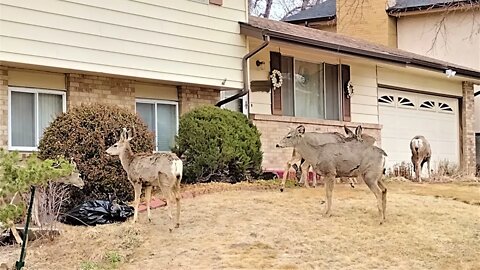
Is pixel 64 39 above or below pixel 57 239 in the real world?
above

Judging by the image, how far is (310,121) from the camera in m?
19.0

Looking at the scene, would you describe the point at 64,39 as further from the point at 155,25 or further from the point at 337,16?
the point at 337,16

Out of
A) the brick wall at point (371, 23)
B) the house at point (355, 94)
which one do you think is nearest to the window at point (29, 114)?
the house at point (355, 94)

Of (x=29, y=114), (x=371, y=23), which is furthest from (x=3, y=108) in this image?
(x=371, y=23)

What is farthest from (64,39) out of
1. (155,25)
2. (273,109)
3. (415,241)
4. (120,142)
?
(415,241)

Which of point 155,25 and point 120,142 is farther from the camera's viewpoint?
point 155,25

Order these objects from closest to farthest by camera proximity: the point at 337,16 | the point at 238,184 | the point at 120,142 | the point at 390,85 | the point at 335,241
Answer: the point at 335,241
the point at 120,142
the point at 238,184
the point at 390,85
the point at 337,16

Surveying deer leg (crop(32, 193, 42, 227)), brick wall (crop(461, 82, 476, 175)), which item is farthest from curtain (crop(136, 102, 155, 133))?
brick wall (crop(461, 82, 476, 175))

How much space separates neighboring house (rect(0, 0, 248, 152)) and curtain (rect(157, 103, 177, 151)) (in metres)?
0.02

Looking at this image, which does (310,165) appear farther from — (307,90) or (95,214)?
(307,90)

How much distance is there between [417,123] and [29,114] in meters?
13.8

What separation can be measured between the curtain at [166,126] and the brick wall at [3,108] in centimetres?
365

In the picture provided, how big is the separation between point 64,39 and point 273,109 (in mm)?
6229

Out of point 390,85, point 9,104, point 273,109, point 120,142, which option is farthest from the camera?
point 390,85
